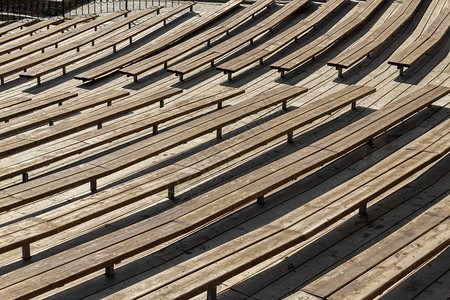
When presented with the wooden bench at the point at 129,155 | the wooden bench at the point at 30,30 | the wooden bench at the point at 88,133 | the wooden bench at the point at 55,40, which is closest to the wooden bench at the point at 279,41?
the wooden bench at the point at 88,133

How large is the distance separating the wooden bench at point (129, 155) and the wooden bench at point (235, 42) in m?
2.03

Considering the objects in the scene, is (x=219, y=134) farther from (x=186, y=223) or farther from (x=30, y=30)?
(x=30, y=30)

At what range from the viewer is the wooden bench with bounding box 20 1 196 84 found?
11.3 m

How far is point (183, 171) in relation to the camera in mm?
6922

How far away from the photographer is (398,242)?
553 centimetres

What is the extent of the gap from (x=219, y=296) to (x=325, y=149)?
8.18 ft

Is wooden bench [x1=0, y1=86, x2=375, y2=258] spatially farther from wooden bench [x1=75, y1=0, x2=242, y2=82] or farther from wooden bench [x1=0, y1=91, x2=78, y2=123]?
wooden bench [x1=75, y1=0, x2=242, y2=82]

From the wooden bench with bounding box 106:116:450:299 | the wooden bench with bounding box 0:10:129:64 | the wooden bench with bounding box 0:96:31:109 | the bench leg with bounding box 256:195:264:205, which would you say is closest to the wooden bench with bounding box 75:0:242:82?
the wooden bench with bounding box 0:96:31:109

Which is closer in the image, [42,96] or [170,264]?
[170,264]

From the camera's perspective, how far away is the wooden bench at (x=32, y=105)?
9.24 metres

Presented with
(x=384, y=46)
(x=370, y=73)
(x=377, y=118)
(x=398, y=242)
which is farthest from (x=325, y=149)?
(x=384, y=46)

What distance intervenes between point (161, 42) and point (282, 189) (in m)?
6.02

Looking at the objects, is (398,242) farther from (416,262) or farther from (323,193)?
(323,193)

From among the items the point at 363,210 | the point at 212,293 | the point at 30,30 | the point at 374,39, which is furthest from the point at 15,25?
the point at 212,293
